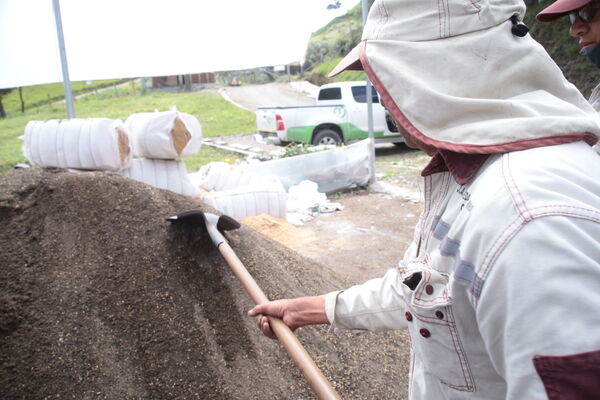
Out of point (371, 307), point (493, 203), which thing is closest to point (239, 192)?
point (371, 307)

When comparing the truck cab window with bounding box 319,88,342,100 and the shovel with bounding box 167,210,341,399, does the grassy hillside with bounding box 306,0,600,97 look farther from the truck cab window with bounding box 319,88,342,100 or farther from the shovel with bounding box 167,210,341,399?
the truck cab window with bounding box 319,88,342,100

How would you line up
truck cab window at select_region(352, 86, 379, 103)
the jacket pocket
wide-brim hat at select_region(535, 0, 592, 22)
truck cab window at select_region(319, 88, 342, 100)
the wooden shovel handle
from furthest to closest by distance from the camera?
truck cab window at select_region(319, 88, 342, 100) < truck cab window at select_region(352, 86, 379, 103) < wide-brim hat at select_region(535, 0, 592, 22) < the wooden shovel handle < the jacket pocket

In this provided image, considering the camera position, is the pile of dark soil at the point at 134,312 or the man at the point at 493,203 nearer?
the man at the point at 493,203

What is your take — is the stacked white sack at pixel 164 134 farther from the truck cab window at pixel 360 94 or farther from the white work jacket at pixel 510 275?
the truck cab window at pixel 360 94

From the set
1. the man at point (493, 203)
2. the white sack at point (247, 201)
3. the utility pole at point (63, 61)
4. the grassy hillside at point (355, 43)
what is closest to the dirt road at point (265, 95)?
the grassy hillside at point (355, 43)

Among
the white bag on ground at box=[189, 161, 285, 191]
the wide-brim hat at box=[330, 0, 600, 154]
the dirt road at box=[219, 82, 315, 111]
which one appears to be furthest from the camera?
the dirt road at box=[219, 82, 315, 111]

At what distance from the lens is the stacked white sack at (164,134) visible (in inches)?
152

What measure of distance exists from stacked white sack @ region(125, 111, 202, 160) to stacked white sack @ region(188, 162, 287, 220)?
0.62m

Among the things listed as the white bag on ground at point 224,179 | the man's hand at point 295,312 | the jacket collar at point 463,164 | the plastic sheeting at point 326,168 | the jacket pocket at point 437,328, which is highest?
the jacket collar at point 463,164

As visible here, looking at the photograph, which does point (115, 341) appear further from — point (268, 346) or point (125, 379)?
point (268, 346)

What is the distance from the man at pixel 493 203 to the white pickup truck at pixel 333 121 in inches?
350

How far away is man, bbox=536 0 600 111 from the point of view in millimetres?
1980

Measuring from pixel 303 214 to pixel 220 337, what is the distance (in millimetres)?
3998

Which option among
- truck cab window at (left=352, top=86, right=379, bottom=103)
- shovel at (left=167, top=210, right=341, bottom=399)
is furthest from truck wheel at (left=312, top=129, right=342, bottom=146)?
shovel at (left=167, top=210, right=341, bottom=399)
